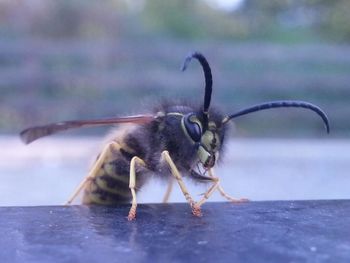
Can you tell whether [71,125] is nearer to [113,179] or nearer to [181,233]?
[113,179]

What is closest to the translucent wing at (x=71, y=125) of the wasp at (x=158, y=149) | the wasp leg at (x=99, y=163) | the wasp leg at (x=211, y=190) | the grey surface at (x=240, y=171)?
the wasp at (x=158, y=149)

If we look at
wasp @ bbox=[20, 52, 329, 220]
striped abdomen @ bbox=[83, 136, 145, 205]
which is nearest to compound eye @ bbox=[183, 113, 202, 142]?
wasp @ bbox=[20, 52, 329, 220]

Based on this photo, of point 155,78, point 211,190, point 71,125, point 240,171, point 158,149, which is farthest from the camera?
point 155,78

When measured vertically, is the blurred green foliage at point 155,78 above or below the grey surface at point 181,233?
below

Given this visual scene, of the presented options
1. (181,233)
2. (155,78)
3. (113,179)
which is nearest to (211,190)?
(113,179)

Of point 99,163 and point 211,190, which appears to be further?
point 99,163

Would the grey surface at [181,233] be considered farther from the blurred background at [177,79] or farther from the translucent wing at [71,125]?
the blurred background at [177,79]

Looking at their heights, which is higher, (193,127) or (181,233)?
(193,127)

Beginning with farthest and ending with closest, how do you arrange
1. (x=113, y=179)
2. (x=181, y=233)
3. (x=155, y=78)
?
(x=155, y=78), (x=113, y=179), (x=181, y=233)
